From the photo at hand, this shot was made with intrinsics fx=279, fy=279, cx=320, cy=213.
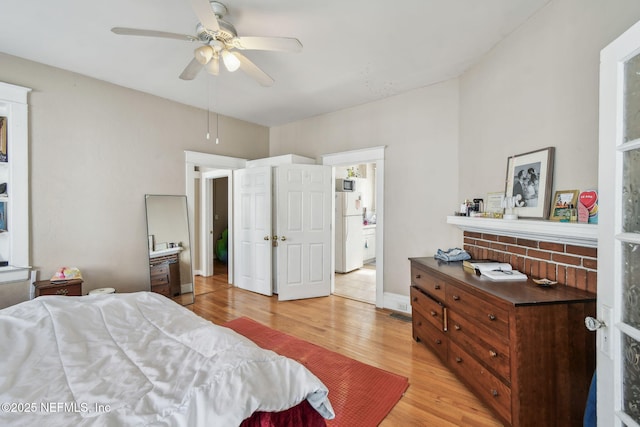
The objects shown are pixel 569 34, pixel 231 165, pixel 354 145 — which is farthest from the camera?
pixel 231 165

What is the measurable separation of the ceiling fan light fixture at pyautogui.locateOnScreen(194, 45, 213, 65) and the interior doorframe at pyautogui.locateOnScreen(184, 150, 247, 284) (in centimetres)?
220

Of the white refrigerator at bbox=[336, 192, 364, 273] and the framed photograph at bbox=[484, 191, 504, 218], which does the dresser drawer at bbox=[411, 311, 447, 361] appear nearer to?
the framed photograph at bbox=[484, 191, 504, 218]

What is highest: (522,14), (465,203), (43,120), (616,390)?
(522,14)

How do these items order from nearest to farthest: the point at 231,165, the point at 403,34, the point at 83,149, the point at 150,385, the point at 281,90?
the point at 150,385, the point at 403,34, the point at 83,149, the point at 281,90, the point at 231,165

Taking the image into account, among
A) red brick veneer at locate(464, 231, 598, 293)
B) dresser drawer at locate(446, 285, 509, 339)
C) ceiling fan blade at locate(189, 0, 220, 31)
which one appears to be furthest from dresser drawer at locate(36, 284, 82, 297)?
red brick veneer at locate(464, 231, 598, 293)

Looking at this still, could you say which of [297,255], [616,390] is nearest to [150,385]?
[616,390]

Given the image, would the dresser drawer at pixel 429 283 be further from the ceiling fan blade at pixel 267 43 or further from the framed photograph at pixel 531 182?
the ceiling fan blade at pixel 267 43

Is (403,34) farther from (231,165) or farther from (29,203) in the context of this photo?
(29,203)

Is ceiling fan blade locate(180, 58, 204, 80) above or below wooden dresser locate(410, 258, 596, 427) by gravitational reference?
above

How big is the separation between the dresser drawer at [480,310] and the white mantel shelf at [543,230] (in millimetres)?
567

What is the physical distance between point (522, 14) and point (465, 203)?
1561 millimetres

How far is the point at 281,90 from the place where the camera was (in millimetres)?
3484

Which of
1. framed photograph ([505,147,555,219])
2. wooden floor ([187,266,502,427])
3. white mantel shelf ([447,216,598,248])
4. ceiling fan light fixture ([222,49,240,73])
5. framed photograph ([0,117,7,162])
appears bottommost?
wooden floor ([187,266,502,427])

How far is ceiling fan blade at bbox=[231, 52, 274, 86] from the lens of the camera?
2.08 m
